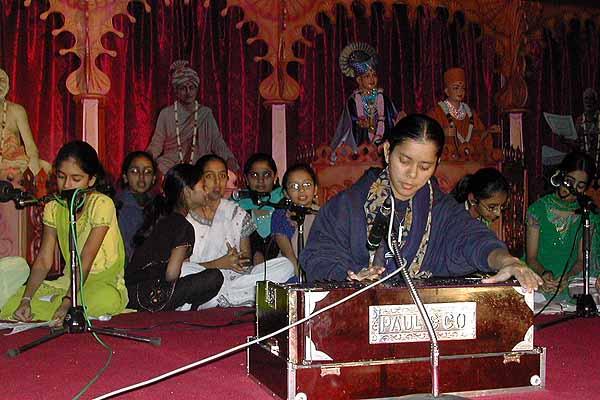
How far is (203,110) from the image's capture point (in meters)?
7.32

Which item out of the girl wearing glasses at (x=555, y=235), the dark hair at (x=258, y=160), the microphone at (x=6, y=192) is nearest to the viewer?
the microphone at (x=6, y=192)

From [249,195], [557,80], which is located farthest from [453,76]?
[249,195]

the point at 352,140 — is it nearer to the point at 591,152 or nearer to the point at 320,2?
the point at 320,2

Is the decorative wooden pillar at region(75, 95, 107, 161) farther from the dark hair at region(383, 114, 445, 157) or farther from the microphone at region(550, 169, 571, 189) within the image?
the dark hair at region(383, 114, 445, 157)

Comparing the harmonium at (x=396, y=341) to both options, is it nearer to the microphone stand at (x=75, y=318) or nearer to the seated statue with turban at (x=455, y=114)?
the microphone stand at (x=75, y=318)

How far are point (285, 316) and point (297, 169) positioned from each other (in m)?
3.66

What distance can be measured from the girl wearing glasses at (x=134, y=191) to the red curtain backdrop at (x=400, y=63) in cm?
163

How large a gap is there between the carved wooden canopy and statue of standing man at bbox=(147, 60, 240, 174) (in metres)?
0.60

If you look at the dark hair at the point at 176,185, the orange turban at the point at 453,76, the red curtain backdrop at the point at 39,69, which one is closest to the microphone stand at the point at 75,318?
the dark hair at the point at 176,185

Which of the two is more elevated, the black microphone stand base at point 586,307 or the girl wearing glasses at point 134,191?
the girl wearing glasses at point 134,191

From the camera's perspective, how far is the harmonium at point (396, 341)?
2.61 m

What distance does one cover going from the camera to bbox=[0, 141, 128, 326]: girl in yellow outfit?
15.0ft

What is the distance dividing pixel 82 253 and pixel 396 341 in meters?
2.63

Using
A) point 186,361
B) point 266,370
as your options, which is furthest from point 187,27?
point 266,370
